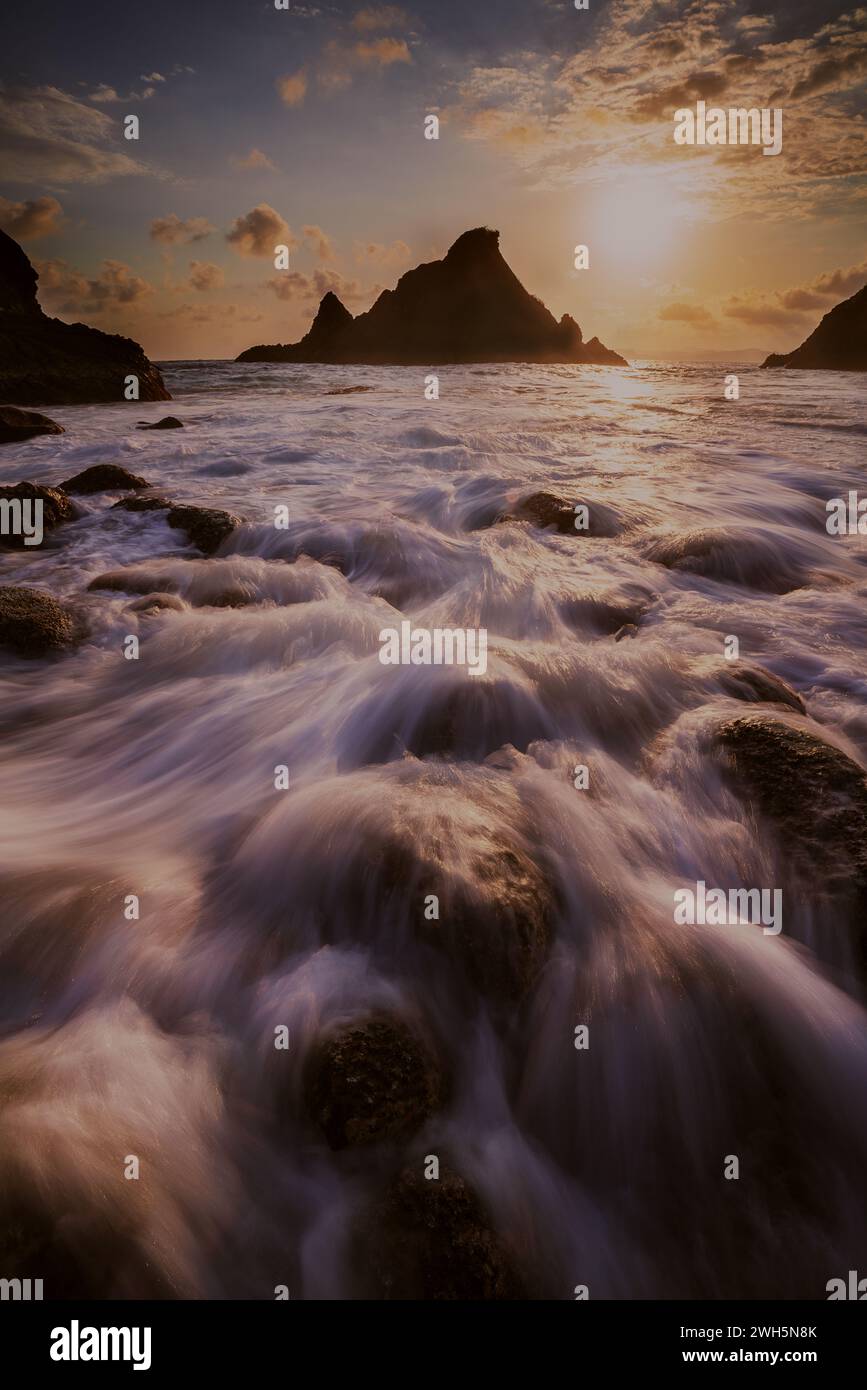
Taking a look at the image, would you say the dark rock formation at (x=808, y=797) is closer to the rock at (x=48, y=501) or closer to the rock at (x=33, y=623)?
the rock at (x=33, y=623)

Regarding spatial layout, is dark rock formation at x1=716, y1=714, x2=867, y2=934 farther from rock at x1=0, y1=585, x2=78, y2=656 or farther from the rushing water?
rock at x1=0, y1=585, x2=78, y2=656

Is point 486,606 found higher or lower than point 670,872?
higher

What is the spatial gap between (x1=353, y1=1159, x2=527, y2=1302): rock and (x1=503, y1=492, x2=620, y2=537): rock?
7.16m

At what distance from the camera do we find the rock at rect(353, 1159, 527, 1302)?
1730mm

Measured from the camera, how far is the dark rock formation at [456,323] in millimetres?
122375

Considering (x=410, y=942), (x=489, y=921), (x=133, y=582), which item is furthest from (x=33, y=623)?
(x=489, y=921)

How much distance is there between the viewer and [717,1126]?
221 cm

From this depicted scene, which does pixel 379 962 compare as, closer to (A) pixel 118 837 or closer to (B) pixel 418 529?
(A) pixel 118 837

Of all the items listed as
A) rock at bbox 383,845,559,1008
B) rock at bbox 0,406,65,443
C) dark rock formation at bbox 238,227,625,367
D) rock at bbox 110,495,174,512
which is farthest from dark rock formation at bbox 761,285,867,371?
rock at bbox 383,845,559,1008

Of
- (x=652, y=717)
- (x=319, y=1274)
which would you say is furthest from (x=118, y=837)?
(x=652, y=717)

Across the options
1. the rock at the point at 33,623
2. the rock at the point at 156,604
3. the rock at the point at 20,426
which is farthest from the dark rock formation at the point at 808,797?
the rock at the point at 20,426

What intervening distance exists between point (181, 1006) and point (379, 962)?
0.77 metres

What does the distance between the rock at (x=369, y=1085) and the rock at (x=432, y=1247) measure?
154 millimetres

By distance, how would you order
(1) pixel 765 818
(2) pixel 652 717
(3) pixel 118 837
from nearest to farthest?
1. (1) pixel 765 818
2. (3) pixel 118 837
3. (2) pixel 652 717
